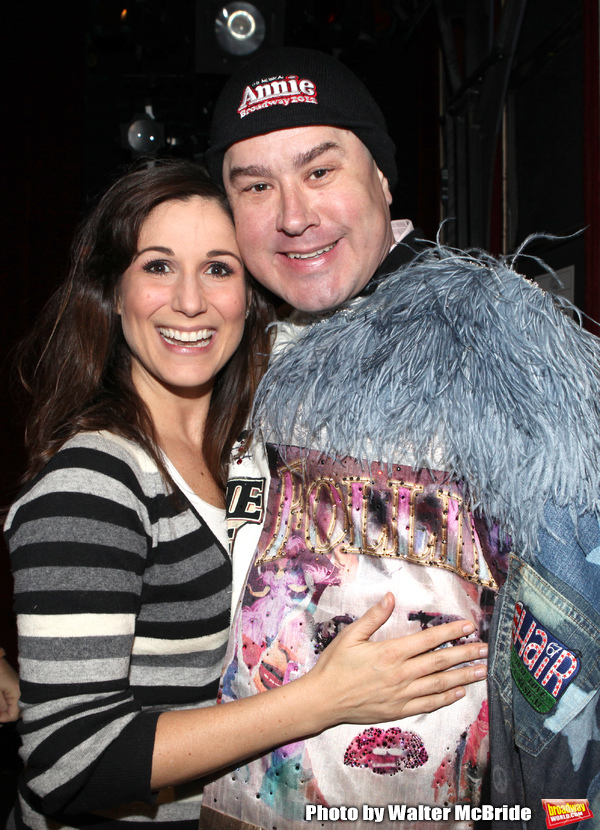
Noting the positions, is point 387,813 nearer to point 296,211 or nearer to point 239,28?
point 296,211

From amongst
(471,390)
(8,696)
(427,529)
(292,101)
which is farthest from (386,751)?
(292,101)

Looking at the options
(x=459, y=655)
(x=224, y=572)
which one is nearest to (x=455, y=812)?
(x=459, y=655)

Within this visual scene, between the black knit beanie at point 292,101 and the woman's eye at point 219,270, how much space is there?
9.0 inches

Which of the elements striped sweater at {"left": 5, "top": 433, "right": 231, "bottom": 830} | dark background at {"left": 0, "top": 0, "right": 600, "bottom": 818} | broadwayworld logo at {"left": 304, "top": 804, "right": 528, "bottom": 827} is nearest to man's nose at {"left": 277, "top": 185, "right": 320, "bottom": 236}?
striped sweater at {"left": 5, "top": 433, "right": 231, "bottom": 830}

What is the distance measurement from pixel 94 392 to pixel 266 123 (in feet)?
2.30

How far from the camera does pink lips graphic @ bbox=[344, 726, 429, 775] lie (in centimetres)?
109

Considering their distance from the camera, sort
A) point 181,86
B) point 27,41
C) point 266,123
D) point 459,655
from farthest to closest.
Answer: point 181,86 → point 27,41 → point 266,123 → point 459,655

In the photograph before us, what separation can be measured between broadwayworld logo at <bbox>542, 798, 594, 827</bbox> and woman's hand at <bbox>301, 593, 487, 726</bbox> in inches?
8.1

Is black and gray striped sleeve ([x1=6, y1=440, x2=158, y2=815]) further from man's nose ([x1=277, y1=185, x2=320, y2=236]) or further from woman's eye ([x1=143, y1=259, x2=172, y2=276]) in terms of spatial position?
man's nose ([x1=277, y1=185, x2=320, y2=236])

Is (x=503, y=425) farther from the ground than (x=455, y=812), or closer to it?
farther from the ground

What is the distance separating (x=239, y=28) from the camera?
13.3 ft

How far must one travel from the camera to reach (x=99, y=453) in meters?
1.17

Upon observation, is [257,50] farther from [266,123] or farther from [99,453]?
[99,453]

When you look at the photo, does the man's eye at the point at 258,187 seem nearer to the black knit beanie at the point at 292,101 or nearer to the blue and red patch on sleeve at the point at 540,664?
the black knit beanie at the point at 292,101
